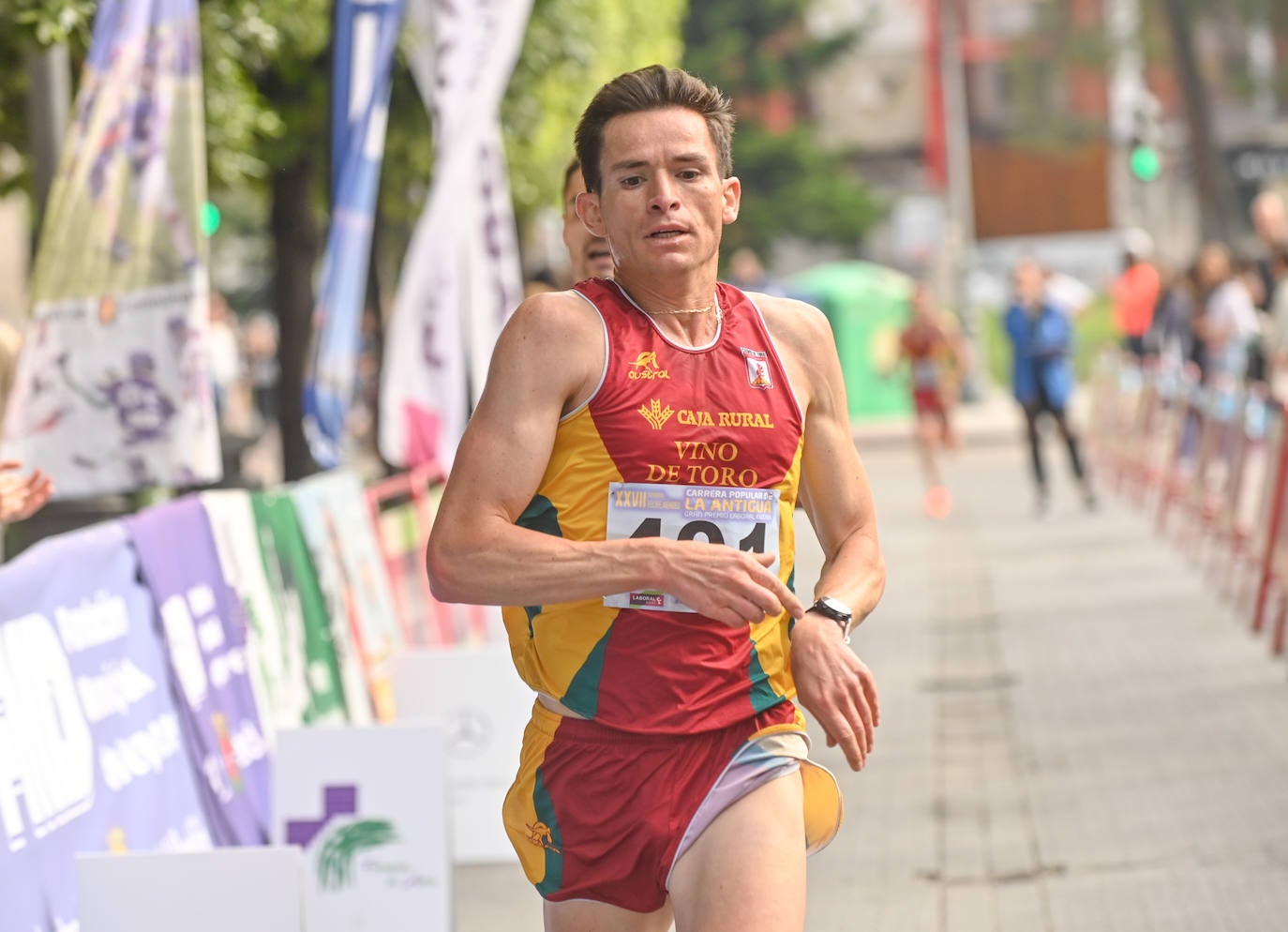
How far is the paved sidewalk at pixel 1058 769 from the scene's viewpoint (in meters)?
6.51

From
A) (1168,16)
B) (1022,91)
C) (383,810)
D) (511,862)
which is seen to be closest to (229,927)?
(383,810)

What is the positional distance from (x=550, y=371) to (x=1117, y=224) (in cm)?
7592

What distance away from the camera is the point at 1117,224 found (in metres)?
76.8

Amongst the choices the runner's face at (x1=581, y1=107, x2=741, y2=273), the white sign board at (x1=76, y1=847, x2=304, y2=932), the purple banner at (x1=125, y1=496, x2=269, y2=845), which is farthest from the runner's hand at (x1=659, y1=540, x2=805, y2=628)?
the purple banner at (x1=125, y1=496, x2=269, y2=845)

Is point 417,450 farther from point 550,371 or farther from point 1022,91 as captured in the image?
point 1022,91

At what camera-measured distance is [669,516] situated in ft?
11.2

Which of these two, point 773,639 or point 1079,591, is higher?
point 773,639

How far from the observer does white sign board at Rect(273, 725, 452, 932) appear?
5.27 metres

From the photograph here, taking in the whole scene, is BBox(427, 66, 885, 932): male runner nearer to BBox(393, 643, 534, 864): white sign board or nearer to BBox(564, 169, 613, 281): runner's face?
BBox(564, 169, 613, 281): runner's face

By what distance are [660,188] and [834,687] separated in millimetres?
846

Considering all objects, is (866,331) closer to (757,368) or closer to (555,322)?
(757,368)

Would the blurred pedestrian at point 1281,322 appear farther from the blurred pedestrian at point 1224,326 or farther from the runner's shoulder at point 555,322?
the runner's shoulder at point 555,322

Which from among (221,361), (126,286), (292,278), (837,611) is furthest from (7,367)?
(221,361)

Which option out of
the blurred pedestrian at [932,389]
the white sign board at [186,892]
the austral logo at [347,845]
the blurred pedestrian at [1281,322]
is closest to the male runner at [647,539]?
the white sign board at [186,892]
